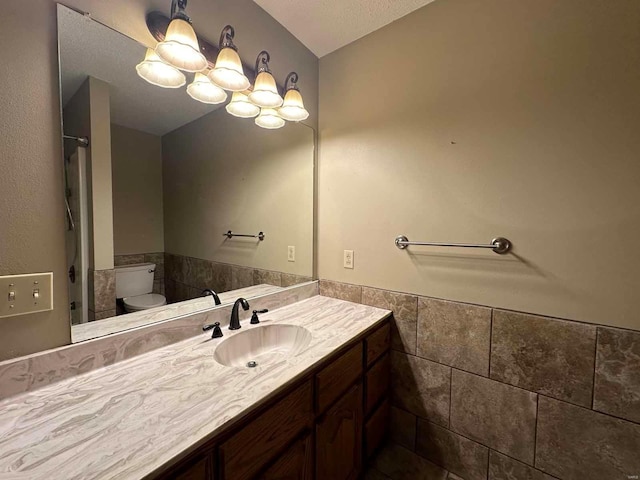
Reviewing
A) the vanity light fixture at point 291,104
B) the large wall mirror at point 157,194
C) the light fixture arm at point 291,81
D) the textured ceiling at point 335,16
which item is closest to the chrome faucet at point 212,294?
the large wall mirror at point 157,194

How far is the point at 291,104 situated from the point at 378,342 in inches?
54.5

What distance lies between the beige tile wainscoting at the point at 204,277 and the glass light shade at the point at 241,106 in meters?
0.80

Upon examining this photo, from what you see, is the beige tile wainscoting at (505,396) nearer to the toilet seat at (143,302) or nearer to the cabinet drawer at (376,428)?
the cabinet drawer at (376,428)

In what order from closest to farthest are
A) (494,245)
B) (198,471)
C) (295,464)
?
(198,471) → (295,464) → (494,245)

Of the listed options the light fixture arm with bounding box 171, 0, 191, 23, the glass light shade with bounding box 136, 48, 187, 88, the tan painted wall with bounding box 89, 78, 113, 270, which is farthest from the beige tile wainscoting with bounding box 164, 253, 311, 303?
the light fixture arm with bounding box 171, 0, 191, 23

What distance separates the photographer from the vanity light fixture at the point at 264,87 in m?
1.34

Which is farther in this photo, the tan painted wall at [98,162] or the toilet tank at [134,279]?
the toilet tank at [134,279]

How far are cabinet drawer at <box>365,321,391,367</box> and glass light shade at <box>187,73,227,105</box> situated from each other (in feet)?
4.52

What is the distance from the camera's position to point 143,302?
1.09 m

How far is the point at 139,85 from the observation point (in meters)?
1.03

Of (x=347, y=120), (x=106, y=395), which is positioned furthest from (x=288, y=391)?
(x=347, y=120)

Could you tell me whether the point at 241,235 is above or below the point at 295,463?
above

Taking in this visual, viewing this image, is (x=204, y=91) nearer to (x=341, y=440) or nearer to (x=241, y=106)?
(x=241, y=106)

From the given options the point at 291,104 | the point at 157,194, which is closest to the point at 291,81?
the point at 291,104
